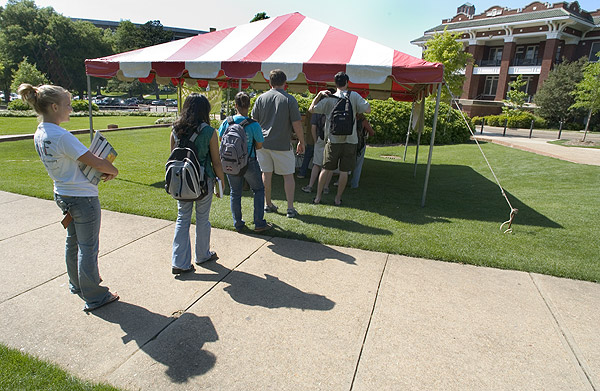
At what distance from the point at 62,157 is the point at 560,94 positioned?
125 feet

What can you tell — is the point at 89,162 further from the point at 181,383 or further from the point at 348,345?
the point at 348,345

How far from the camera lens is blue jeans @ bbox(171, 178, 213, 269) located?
134 inches

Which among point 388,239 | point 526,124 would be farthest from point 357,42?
point 526,124

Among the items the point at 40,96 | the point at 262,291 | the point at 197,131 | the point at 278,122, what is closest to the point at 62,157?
the point at 40,96

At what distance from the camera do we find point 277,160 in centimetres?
489

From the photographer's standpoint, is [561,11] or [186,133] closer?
[186,133]

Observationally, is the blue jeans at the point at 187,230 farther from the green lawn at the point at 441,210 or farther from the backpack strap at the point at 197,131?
the green lawn at the point at 441,210

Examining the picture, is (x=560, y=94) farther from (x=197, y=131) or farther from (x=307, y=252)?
(x=197, y=131)

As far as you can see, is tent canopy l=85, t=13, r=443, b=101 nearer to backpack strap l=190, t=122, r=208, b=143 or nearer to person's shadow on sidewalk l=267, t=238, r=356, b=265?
person's shadow on sidewalk l=267, t=238, r=356, b=265

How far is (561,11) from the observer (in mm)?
34688

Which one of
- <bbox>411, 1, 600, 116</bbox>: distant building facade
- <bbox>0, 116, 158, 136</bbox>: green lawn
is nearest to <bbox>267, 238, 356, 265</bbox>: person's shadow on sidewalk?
<bbox>0, 116, 158, 136</bbox>: green lawn

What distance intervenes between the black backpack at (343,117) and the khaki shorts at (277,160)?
0.81 meters

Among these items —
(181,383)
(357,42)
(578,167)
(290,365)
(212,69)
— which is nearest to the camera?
(181,383)

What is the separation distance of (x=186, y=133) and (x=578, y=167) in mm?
10467
